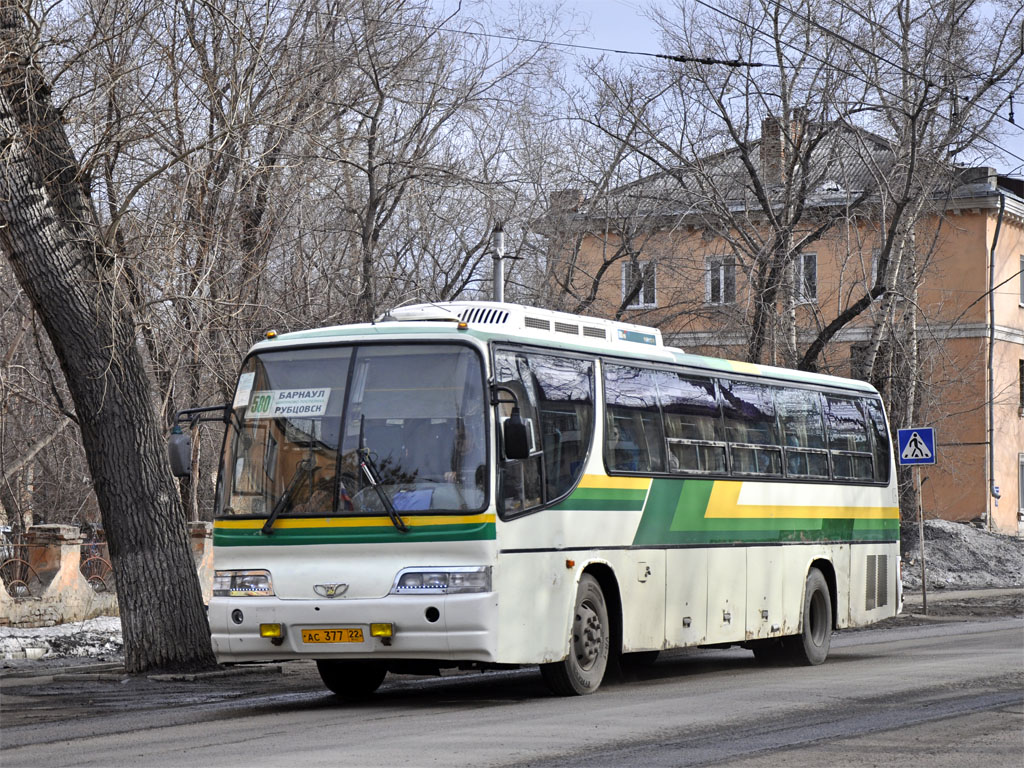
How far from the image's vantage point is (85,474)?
105 feet

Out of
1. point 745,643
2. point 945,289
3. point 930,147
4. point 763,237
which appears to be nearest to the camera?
point 745,643

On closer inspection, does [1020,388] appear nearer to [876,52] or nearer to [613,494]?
[876,52]

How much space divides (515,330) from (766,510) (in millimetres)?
4466

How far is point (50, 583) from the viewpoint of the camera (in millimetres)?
21203

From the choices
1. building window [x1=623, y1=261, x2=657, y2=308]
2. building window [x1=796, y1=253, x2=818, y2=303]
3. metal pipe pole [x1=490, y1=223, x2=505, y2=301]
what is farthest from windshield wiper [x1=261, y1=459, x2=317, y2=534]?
building window [x1=796, y1=253, x2=818, y2=303]

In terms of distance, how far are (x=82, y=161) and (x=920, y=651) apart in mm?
10276

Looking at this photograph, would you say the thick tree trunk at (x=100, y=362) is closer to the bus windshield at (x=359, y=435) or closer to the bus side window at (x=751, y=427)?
the bus windshield at (x=359, y=435)

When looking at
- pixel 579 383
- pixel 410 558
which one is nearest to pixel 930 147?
pixel 579 383

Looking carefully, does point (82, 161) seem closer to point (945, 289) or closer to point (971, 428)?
point (945, 289)

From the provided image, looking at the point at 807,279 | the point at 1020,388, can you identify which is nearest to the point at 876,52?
the point at 807,279

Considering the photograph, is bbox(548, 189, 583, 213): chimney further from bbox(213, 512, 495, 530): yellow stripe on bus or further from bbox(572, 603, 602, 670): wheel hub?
bbox(213, 512, 495, 530): yellow stripe on bus

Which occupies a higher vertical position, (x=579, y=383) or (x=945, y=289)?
(x=945, y=289)

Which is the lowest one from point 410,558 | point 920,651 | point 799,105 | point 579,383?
point 920,651

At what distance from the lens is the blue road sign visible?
25703 millimetres
